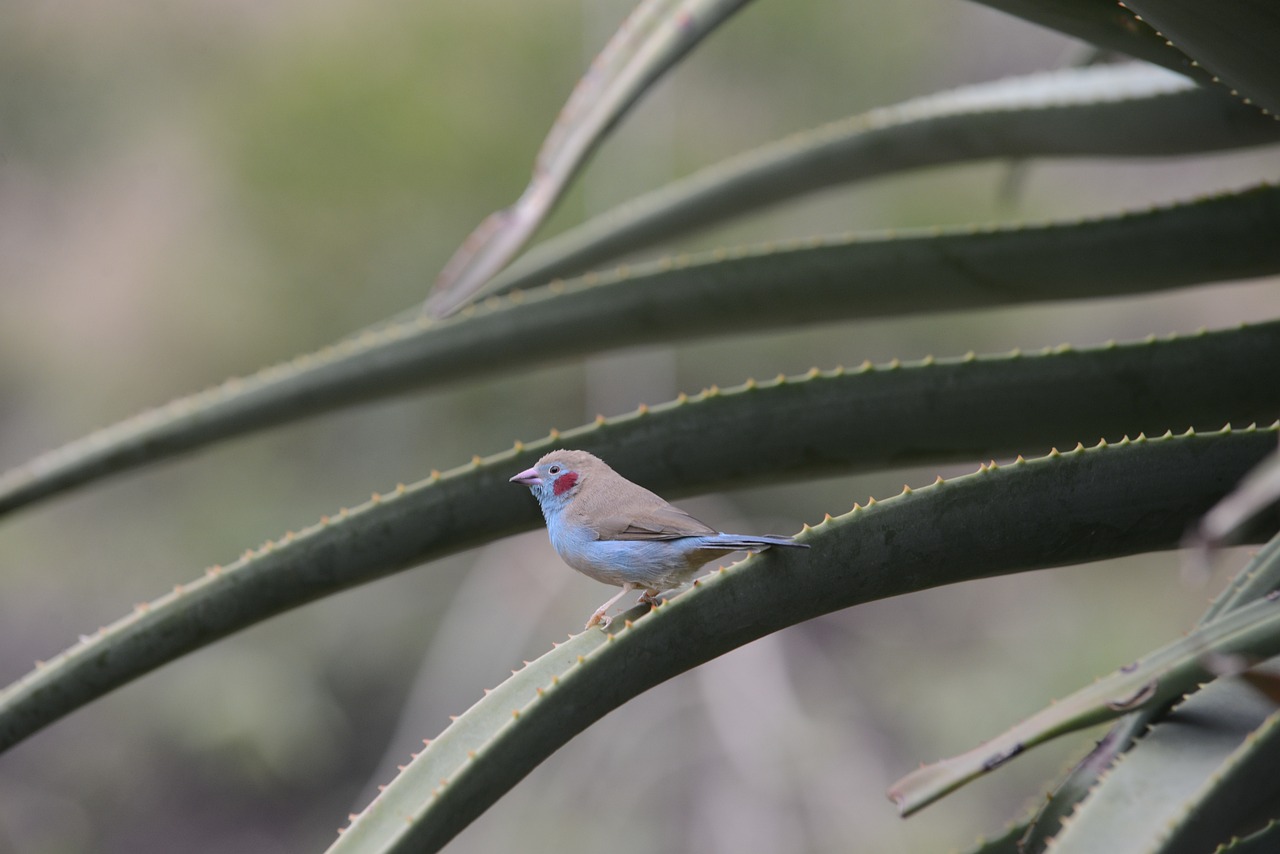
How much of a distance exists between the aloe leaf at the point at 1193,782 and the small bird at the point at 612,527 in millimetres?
303

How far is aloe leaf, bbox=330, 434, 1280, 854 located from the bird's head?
12cm

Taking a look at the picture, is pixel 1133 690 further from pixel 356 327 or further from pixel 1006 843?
pixel 356 327

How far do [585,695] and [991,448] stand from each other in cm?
45

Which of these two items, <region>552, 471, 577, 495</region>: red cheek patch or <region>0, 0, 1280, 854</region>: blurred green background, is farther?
<region>0, 0, 1280, 854</region>: blurred green background

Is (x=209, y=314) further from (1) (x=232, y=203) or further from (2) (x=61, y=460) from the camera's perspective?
(2) (x=61, y=460)

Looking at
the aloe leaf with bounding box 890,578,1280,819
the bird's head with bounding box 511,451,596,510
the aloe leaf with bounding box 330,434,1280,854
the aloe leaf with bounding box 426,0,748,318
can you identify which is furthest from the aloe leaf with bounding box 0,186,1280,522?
the aloe leaf with bounding box 890,578,1280,819

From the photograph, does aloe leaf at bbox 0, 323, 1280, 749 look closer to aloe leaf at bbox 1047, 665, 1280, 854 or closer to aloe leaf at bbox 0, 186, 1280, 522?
aloe leaf at bbox 0, 186, 1280, 522

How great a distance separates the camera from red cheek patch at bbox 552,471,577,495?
0.82m

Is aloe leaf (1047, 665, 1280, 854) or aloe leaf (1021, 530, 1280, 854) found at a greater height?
aloe leaf (1021, 530, 1280, 854)

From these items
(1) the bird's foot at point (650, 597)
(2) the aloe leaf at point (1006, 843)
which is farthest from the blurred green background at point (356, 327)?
(2) the aloe leaf at point (1006, 843)

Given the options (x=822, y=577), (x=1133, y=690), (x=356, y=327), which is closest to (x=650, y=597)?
(x=822, y=577)

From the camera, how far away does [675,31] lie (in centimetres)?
93

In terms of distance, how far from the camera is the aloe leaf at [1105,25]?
751 millimetres

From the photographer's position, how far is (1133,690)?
1.86 feet
